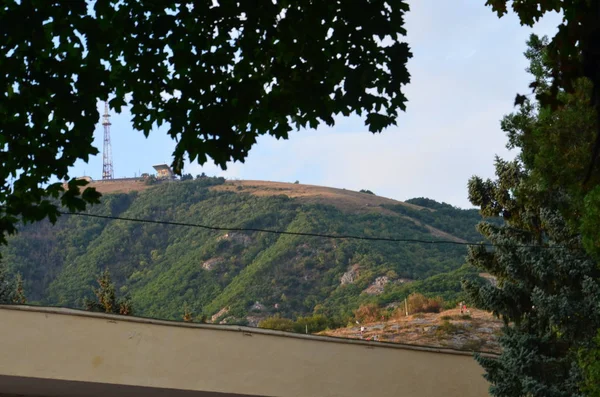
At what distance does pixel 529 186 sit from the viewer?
1814 cm

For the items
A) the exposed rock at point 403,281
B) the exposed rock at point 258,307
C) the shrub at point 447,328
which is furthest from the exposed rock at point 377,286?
the shrub at point 447,328

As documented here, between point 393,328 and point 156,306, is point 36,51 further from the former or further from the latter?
point 156,306

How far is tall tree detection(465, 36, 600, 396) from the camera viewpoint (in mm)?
15656

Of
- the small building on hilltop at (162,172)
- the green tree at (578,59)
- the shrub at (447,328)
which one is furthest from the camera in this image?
the small building on hilltop at (162,172)

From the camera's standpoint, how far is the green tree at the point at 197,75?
21.0ft

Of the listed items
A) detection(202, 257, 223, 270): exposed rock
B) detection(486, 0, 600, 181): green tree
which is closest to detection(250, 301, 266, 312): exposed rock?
detection(202, 257, 223, 270): exposed rock

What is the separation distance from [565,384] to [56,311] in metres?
9.19

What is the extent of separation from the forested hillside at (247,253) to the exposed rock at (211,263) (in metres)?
0.14

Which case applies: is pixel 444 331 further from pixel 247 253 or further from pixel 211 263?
pixel 247 253

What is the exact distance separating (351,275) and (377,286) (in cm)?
338

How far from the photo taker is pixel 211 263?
62.4 m

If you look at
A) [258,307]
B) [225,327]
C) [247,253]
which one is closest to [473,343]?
[225,327]

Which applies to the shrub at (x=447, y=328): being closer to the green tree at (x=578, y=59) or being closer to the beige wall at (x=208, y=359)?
the beige wall at (x=208, y=359)

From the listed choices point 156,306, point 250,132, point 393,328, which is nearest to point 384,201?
point 156,306
